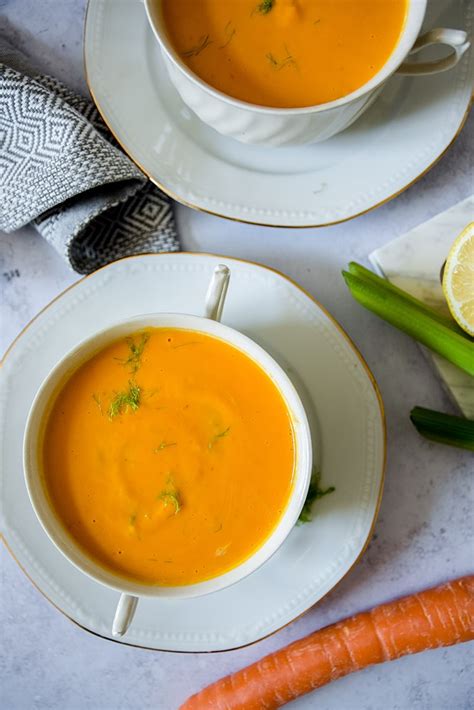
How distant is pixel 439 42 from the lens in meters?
1.22

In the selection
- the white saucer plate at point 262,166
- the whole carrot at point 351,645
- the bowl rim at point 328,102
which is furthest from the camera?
the whole carrot at point 351,645

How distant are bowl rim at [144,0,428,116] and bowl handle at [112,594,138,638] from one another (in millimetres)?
820

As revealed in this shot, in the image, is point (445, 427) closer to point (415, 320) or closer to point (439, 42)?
point (415, 320)

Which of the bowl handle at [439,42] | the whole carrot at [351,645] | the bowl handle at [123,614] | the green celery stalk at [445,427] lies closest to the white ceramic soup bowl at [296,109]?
the bowl handle at [439,42]

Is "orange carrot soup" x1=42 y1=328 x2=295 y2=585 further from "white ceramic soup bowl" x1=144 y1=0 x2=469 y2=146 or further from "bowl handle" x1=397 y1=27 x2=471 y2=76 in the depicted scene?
"bowl handle" x1=397 y1=27 x2=471 y2=76

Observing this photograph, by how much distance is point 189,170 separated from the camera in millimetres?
1389

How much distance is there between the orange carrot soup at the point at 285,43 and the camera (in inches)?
46.7

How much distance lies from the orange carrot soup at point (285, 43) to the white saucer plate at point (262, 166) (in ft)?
0.61

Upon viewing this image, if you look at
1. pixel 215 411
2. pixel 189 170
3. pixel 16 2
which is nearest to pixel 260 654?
pixel 215 411

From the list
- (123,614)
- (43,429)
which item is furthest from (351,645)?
(43,429)

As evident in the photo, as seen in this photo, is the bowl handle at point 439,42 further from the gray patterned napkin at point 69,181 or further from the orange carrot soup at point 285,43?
the gray patterned napkin at point 69,181

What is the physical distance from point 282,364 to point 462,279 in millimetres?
381

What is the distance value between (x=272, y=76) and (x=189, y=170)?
0.86 feet

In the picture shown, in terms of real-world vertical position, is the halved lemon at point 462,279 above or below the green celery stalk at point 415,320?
above
